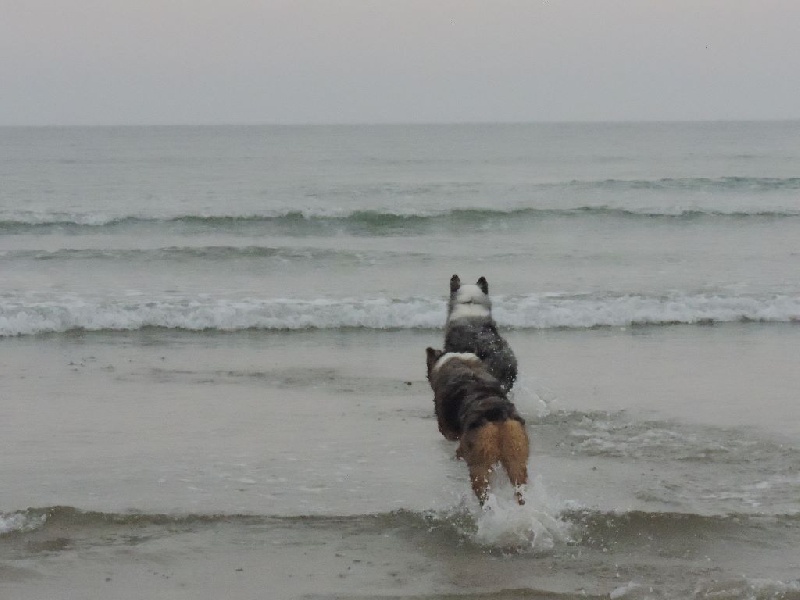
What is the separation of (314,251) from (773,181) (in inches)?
824

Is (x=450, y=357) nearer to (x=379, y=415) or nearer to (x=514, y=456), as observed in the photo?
(x=379, y=415)

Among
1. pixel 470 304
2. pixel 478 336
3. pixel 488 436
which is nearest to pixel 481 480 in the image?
pixel 488 436

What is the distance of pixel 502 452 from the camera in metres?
5.74

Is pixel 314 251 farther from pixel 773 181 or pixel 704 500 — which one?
pixel 773 181

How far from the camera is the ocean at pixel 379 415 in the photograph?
17.9ft

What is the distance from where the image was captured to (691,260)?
1920 centimetres

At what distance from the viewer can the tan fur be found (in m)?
5.74

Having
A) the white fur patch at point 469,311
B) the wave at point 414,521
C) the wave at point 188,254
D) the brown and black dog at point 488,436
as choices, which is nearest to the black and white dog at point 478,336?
the white fur patch at point 469,311

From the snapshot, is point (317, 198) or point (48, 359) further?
point (317, 198)

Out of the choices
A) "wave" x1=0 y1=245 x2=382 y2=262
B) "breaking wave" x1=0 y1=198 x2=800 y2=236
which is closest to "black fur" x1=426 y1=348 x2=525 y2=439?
"wave" x1=0 y1=245 x2=382 y2=262

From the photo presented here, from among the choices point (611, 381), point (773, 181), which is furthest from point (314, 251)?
point (773, 181)

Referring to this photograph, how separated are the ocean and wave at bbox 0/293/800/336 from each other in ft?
0.17

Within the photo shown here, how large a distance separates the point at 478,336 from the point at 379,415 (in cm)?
113

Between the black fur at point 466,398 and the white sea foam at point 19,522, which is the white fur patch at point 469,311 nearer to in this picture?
the black fur at point 466,398
